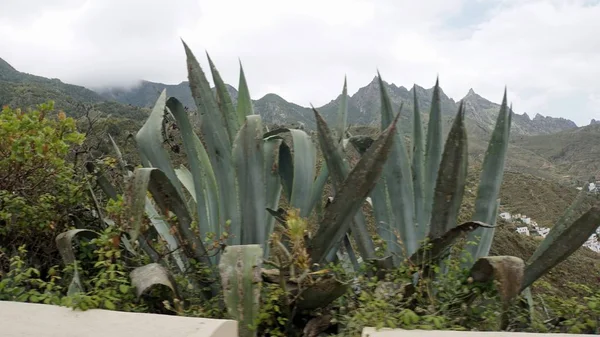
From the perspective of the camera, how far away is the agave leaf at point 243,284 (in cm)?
163

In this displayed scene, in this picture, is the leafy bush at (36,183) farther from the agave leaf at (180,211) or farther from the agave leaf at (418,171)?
the agave leaf at (418,171)

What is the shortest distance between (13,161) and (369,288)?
6.25ft

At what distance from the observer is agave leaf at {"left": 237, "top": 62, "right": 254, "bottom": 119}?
102 inches

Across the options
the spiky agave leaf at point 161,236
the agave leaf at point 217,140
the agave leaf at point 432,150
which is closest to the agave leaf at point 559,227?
the agave leaf at point 432,150

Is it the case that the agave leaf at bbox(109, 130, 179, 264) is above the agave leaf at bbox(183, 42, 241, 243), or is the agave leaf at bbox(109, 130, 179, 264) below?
below

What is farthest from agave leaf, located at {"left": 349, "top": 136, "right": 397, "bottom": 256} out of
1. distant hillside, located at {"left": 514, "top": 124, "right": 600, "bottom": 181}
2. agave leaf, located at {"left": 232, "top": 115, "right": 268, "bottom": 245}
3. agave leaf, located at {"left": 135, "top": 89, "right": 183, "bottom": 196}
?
distant hillside, located at {"left": 514, "top": 124, "right": 600, "bottom": 181}

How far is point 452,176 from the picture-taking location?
2.05m

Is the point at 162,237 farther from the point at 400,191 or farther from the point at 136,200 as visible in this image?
the point at 400,191

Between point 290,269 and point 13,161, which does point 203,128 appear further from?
point 13,161

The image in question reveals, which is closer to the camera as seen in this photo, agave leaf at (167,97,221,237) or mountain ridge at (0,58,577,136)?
agave leaf at (167,97,221,237)

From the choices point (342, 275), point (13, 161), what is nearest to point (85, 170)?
point (13, 161)

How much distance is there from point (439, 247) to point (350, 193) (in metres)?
0.41

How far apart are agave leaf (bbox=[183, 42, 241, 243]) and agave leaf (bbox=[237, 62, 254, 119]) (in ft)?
0.95

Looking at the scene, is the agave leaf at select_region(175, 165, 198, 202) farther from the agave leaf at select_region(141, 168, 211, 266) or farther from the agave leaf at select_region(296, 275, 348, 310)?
the agave leaf at select_region(296, 275, 348, 310)
